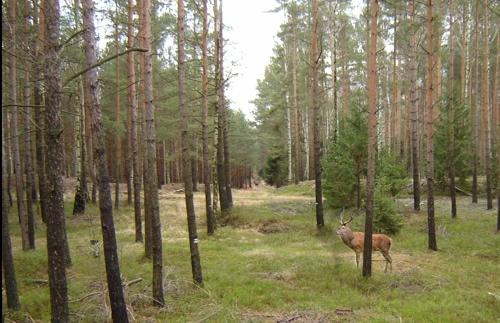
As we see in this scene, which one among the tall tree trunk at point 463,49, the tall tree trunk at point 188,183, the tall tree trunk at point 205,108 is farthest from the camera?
the tall tree trunk at point 463,49

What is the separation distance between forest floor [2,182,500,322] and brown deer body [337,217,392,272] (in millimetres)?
481

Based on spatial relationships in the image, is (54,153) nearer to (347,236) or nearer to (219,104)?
(347,236)

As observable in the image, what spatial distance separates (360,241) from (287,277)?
241cm

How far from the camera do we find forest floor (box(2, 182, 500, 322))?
873 centimetres

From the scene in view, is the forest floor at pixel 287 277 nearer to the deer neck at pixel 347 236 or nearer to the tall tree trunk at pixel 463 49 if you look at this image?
the deer neck at pixel 347 236

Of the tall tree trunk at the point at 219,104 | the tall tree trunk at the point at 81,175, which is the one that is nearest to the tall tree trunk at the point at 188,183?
the tall tree trunk at the point at 219,104

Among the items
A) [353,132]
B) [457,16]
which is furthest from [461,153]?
[457,16]

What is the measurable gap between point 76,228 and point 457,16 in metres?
29.2

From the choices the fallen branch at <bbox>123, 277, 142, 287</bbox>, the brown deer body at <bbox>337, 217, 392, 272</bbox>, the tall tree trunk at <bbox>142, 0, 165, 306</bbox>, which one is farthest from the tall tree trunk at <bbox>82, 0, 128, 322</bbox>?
the brown deer body at <bbox>337, 217, 392, 272</bbox>

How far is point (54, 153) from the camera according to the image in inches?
241

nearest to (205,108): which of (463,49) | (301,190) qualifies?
(301,190)

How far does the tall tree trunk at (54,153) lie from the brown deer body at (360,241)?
7.72 metres

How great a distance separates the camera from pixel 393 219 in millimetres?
16047

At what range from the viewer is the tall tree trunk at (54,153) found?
606 cm
